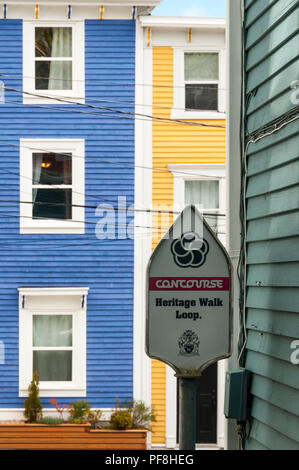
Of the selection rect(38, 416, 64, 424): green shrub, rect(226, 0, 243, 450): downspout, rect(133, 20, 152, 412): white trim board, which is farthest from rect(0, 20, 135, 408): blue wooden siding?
rect(226, 0, 243, 450): downspout

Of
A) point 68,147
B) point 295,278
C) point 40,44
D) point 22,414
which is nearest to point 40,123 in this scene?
point 68,147

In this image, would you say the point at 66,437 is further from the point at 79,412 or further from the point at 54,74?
the point at 54,74

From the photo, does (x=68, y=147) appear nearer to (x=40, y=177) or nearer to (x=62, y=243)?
(x=40, y=177)

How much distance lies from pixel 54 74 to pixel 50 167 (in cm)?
199

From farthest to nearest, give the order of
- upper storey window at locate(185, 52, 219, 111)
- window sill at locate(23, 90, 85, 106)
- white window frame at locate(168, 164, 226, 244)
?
upper storey window at locate(185, 52, 219, 111) → white window frame at locate(168, 164, 226, 244) → window sill at locate(23, 90, 85, 106)

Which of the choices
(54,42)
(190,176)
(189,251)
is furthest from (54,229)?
(189,251)

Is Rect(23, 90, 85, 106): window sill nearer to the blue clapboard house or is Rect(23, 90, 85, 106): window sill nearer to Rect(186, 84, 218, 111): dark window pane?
the blue clapboard house

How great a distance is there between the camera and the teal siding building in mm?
4230

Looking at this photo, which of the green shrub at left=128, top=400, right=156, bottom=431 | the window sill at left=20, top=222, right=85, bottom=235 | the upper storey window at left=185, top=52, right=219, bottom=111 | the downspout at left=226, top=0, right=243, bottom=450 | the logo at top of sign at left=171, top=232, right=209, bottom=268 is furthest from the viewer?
the upper storey window at left=185, top=52, right=219, bottom=111

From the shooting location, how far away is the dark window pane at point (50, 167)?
14.7 metres

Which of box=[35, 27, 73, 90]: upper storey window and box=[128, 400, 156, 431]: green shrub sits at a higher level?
box=[35, 27, 73, 90]: upper storey window

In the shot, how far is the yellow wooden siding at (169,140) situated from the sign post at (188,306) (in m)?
11.2

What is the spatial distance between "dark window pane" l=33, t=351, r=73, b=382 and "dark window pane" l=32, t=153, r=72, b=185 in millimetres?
3560

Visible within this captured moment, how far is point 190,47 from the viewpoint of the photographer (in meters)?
14.9
